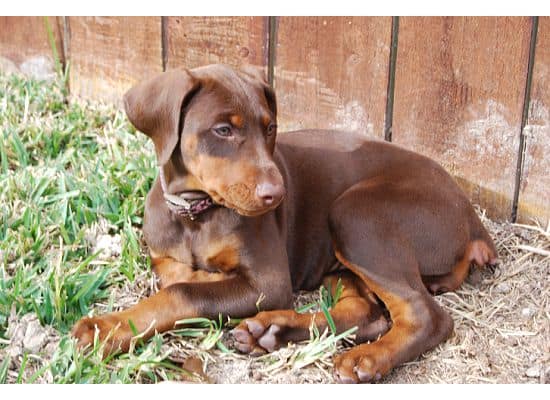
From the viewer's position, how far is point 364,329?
12.1 feet

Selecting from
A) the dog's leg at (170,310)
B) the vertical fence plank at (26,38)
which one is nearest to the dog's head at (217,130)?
the dog's leg at (170,310)

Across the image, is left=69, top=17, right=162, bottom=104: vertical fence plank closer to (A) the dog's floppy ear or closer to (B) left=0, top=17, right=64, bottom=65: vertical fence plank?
(B) left=0, top=17, right=64, bottom=65: vertical fence plank

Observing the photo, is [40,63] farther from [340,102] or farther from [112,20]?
[340,102]

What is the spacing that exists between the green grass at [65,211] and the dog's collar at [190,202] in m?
0.43

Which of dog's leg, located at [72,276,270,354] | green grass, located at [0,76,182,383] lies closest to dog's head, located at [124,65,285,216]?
dog's leg, located at [72,276,270,354]

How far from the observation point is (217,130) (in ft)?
11.2

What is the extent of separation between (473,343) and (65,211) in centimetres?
209

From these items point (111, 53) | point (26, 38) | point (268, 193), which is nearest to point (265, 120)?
point (268, 193)

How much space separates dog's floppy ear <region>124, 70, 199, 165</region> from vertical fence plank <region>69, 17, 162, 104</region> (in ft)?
6.52

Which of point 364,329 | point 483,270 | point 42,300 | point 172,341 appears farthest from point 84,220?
point 483,270

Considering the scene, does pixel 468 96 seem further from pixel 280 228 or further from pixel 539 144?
pixel 280 228

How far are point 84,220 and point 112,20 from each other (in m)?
1.74

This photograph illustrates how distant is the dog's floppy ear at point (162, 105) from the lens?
3.44 metres

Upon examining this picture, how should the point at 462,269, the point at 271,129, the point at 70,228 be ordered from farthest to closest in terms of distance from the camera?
the point at 70,228 → the point at 462,269 → the point at 271,129
